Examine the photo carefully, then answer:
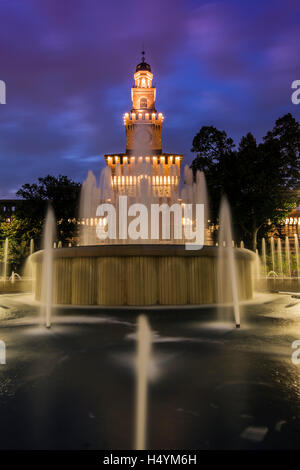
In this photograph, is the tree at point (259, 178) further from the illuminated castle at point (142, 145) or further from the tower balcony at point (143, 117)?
the tower balcony at point (143, 117)

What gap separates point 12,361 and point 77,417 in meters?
1.62

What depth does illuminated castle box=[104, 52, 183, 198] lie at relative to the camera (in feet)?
177

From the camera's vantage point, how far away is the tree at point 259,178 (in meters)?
25.4

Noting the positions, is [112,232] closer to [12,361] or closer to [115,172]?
[12,361]

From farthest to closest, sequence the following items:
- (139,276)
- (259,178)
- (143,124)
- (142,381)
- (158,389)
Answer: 1. (143,124)
2. (259,178)
3. (139,276)
4. (142,381)
5. (158,389)

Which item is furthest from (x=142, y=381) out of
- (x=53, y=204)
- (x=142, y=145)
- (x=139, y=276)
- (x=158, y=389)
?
(x=142, y=145)

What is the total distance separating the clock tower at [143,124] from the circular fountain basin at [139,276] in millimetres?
56243

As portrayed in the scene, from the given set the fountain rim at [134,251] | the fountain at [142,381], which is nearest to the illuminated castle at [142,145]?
the fountain rim at [134,251]

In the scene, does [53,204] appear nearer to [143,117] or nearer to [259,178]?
[259,178]

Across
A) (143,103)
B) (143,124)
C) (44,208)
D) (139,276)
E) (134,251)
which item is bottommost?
(139,276)

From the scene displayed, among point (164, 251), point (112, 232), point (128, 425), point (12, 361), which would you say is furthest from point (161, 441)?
point (112, 232)

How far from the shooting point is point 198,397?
98.0 inches

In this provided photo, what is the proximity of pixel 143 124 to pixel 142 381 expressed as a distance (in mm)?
65013

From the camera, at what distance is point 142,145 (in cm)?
6400
